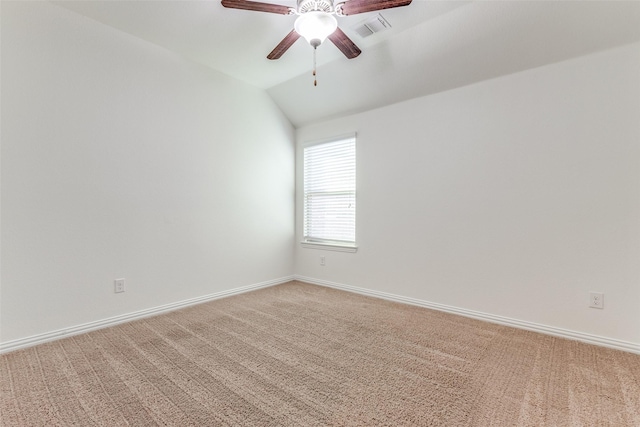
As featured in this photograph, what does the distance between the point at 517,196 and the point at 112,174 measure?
3.62 meters

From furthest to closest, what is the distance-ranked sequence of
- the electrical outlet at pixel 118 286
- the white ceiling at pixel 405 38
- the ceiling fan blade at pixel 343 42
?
the electrical outlet at pixel 118 286
the white ceiling at pixel 405 38
the ceiling fan blade at pixel 343 42

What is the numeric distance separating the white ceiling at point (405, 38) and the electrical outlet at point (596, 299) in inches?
74.3

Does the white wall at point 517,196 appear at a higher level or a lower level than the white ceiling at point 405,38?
lower

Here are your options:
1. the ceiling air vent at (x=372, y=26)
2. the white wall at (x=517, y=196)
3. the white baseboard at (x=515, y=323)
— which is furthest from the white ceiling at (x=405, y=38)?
the white baseboard at (x=515, y=323)

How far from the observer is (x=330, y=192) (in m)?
3.93

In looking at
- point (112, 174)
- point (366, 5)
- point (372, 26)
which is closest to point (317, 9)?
point (366, 5)

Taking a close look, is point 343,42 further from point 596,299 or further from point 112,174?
point 596,299

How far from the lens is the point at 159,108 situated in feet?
9.54

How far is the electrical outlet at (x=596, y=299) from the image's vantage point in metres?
2.25

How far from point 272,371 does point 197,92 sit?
9.41 feet

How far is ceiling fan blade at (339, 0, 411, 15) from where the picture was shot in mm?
1711

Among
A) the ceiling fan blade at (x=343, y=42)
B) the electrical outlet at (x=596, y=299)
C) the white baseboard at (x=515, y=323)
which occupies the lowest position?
the white baseboard at (x=515, y=323)

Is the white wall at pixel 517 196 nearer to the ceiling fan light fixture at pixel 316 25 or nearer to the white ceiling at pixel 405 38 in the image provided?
the white ceiling at pixel 405 38

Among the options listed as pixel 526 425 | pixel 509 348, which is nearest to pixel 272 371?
Answer: pixel 526 425
